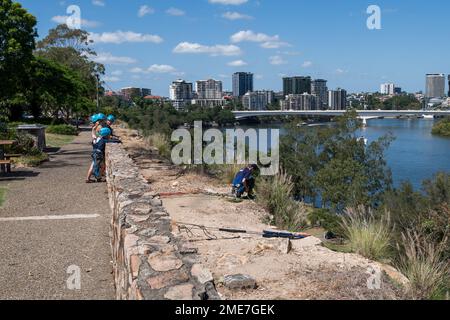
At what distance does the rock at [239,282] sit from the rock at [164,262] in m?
1.10

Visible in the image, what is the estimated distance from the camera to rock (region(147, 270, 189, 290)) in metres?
3.25

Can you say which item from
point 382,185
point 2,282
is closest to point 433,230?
point 2,282

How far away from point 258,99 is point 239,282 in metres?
159

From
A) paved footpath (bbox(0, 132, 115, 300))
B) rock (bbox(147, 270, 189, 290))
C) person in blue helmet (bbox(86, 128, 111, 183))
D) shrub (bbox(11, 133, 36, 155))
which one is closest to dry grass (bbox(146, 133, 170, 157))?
shrub (bbox(11, 133, 36, 155))

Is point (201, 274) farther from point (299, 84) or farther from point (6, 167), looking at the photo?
point (299, 84)

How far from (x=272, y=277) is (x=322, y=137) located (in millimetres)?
38741

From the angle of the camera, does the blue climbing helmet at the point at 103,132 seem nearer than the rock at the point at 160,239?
No

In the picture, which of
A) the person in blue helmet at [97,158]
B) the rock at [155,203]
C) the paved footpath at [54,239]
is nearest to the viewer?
the paved footpath at [54,239]

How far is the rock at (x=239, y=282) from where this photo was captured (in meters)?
4.71

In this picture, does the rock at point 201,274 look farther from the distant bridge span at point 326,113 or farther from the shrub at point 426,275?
the distant bridge span at point 326,113

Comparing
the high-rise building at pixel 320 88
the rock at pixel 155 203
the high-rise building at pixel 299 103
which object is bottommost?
the rock at pixel 155 203

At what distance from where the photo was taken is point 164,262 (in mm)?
3631

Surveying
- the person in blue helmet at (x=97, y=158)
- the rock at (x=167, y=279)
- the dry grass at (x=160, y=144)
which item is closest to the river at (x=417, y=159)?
the dry grass at (x=160, y=144)
